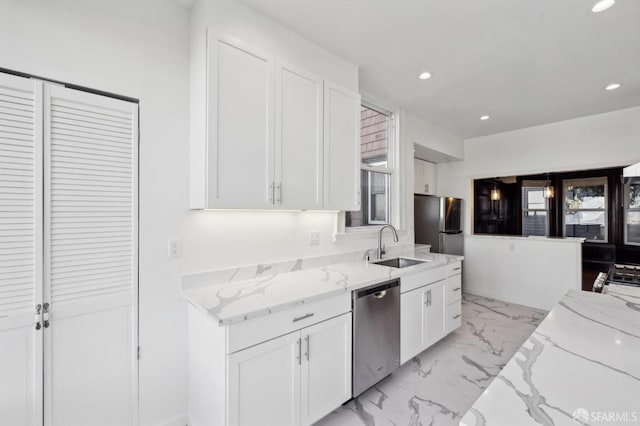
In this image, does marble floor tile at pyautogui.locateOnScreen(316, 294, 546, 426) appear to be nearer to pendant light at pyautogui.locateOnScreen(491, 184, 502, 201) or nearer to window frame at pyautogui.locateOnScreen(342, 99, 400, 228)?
window frame at pyautogui.locateOnScreen(342, 99, 400, 228)

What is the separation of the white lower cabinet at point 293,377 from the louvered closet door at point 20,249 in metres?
0.97

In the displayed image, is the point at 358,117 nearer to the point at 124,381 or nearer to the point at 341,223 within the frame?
the point at 341,223

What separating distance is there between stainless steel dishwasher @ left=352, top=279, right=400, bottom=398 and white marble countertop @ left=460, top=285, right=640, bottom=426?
1.05 metres

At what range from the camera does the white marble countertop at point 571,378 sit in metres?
0.68

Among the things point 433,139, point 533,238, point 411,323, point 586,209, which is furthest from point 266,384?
point 586,209

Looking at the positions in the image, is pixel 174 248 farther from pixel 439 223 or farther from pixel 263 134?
pixel 439 223

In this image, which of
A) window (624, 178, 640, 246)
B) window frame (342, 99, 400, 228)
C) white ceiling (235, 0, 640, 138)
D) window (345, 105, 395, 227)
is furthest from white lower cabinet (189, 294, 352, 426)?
window (624, 178, 640, 246)

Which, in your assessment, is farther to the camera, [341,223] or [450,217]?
[450,217]

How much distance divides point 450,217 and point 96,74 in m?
4.39

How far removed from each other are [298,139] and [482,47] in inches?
64.3

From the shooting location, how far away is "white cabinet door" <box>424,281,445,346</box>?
2.70 metres

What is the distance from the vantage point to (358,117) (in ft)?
8.33

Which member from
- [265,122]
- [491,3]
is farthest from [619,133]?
[265,122]

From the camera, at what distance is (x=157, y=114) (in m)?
1.77
